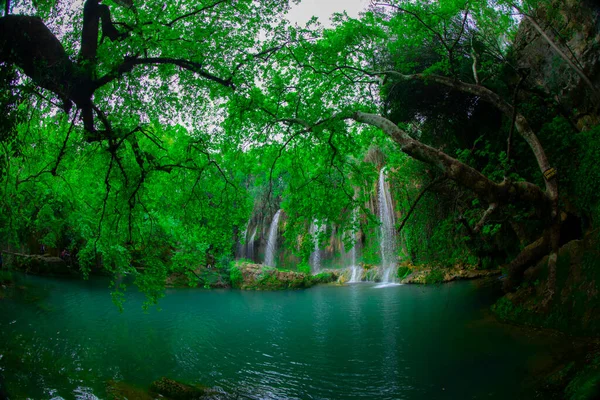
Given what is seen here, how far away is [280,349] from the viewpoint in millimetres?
9328

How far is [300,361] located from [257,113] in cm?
568

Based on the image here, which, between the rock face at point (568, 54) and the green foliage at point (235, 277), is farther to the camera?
the green foliage at point (235, 277)

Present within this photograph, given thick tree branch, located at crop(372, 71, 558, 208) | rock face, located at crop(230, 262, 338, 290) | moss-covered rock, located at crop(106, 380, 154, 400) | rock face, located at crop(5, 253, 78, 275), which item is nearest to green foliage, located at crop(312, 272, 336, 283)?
rock face, located at crop(230, 262, 338, 290)

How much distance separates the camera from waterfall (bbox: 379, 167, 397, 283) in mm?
21406

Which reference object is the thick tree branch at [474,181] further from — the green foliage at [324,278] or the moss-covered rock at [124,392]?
the green foliage at [324,278]

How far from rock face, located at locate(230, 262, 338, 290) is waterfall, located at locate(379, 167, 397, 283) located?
14.0ft

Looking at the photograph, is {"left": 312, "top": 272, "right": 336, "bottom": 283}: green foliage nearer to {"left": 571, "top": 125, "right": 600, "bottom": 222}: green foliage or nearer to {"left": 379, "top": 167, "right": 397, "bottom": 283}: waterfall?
{"left": 379, "top": 167, "right": 397, "bottom": 283}: waterfall

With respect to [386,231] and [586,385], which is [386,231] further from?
[586,385]

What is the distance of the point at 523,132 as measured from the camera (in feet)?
26.9

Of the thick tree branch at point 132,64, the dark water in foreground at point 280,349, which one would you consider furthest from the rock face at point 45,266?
the thick tree branch at point 132,64

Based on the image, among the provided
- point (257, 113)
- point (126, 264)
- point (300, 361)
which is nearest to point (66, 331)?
point (126, 264)

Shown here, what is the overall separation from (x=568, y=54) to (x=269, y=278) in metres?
19.2

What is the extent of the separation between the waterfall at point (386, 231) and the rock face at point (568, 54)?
11139 mm

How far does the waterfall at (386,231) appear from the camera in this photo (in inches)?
843
